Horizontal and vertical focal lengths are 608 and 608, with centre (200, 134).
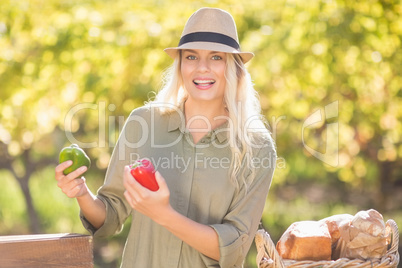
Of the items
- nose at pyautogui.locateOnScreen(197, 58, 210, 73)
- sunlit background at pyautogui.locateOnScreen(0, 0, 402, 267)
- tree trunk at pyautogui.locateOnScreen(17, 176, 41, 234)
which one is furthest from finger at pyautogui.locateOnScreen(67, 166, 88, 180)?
tree trunk at pyautogui.locateOnScreen(17, 176, 41, 234)

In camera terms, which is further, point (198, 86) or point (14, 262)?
point (198, 86)

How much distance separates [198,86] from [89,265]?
891 millimetres

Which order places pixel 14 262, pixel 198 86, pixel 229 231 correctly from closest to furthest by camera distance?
1. pixel 14 262
2. pixel 229 231
3. pixel 198 86

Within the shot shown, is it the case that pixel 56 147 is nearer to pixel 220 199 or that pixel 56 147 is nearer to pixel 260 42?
pixel 260 42

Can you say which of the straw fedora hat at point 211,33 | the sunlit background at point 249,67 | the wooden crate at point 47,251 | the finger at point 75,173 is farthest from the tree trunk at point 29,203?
the wooden crate at point 47,251

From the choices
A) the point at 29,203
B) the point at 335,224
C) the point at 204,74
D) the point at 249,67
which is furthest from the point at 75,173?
the point at 29,203

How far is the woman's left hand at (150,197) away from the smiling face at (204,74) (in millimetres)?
520

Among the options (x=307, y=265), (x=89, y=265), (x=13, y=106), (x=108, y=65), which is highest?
(x=108, y=65)

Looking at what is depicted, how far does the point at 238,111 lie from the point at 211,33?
1.11 ft

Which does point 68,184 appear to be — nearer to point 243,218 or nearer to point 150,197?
point 150,197

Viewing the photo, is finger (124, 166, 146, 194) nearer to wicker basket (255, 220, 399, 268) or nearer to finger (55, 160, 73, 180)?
finger (55, 160, 73, 180)

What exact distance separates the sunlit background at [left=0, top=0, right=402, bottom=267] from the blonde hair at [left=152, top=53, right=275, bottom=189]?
2.28 m

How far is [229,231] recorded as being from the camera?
2246mm

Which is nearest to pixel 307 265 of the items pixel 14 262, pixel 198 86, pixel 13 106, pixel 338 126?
pixel 198 86
